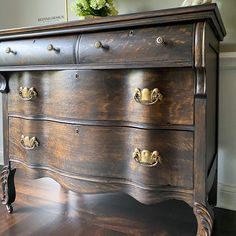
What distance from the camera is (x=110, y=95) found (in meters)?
1.18

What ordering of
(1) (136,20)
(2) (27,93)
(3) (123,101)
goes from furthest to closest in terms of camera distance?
(2) (27,93) < (3) (123,101) < (1) (136,20)

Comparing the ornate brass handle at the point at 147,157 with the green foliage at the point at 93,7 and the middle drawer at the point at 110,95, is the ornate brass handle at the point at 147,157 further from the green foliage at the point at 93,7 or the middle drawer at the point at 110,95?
the green foliage at the point at 93,7

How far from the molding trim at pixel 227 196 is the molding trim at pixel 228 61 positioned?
0.64 m

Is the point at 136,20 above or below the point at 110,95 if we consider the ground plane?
above

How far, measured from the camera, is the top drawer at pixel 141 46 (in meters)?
1.00

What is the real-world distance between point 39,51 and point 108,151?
1.76 ft

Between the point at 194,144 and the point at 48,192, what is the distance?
108cm

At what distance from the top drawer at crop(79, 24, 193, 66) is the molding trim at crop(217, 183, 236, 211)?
0.89 m

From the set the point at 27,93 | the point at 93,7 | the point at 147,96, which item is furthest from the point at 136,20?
the point at 27,93

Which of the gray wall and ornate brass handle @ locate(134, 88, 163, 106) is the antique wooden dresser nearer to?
ornate brass handle @ locate(134, 88, 163, 106)

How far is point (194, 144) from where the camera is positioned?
41.7 inches

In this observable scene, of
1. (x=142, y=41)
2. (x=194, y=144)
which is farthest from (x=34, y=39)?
(x=194, y=144)

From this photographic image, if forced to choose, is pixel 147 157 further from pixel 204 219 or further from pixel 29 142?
pixel 29 142

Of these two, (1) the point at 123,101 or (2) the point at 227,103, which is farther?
(2) the point at 227,103
